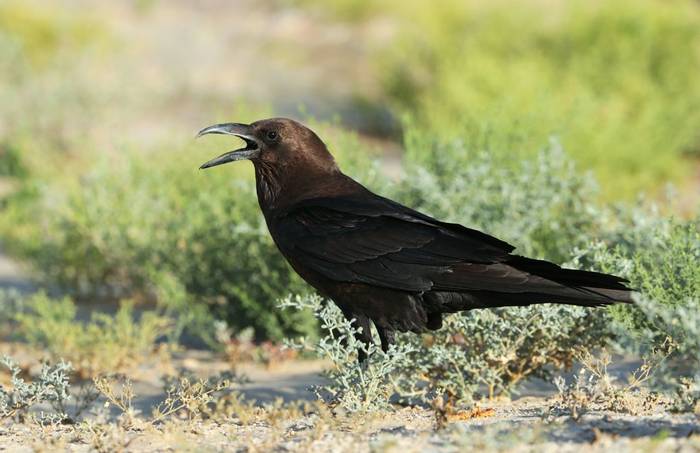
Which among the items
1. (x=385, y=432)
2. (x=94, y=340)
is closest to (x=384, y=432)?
(x=385, y=432)

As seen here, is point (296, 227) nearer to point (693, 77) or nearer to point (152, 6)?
point (693, 77)

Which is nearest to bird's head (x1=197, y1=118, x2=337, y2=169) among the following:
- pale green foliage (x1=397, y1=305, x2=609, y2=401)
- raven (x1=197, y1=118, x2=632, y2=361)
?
raven (x1=197, y1=118, x2=632, y2=361)

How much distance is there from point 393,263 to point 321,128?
2480 millimetres

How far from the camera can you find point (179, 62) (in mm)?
16953

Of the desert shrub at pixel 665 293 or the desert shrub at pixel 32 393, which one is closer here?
the desert shrub at pixel 665 293

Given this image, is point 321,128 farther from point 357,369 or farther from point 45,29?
point 45,29

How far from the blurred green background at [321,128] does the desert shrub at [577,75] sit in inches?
1.2

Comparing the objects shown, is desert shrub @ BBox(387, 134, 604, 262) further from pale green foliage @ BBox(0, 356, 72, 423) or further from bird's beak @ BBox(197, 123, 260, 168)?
pale green foliage @ BBox(0, 356, 72, 423)

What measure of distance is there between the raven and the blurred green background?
145 cm

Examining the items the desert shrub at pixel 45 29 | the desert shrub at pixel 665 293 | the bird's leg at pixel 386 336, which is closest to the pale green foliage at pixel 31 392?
the bird's leg at pixel 386 336

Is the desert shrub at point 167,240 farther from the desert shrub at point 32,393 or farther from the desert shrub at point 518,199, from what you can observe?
the desert shrub at point 32,393

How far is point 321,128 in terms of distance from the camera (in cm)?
662

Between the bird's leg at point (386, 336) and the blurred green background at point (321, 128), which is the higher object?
the blurred green background at point (321, 128)

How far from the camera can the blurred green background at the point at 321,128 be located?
20.2ft
